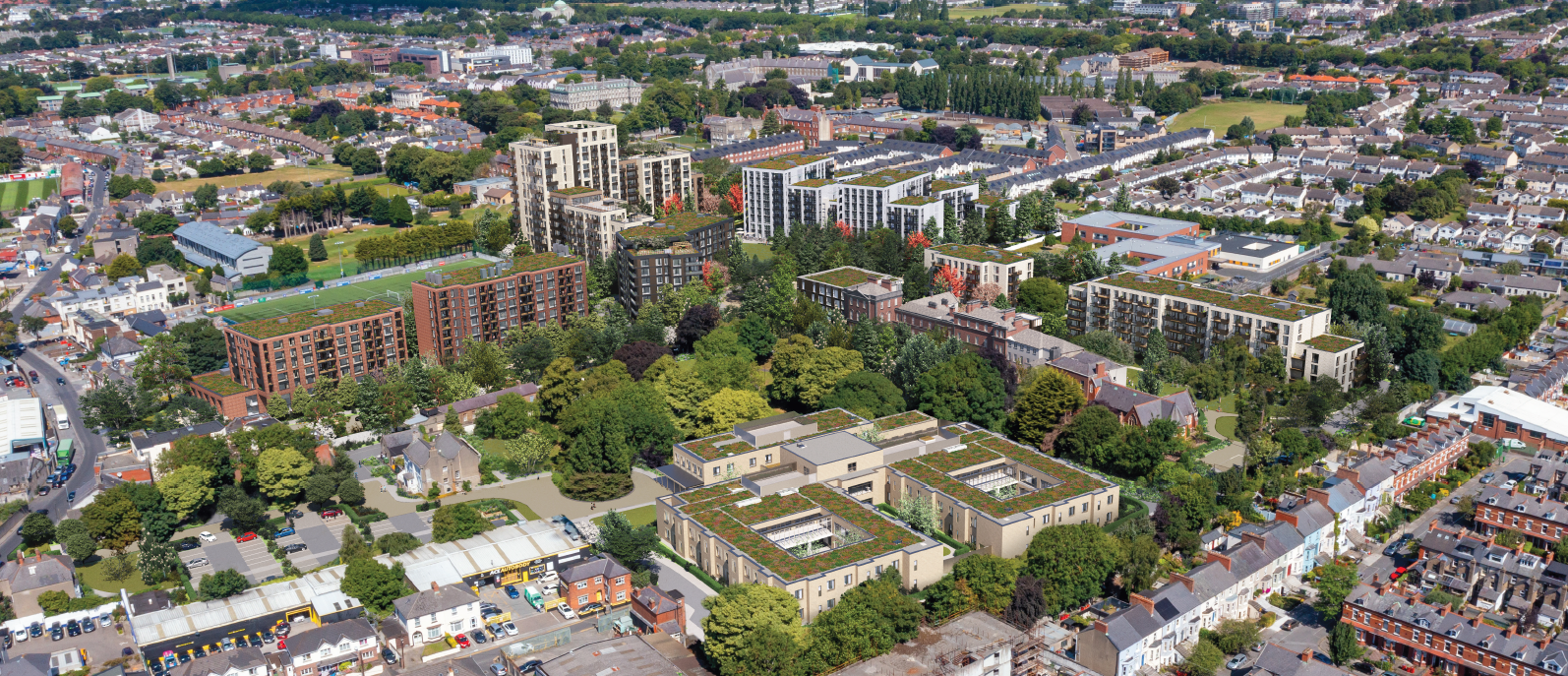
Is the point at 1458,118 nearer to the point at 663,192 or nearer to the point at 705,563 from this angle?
the point at 663,192

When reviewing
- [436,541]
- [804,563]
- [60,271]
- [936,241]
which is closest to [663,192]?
[936,241]

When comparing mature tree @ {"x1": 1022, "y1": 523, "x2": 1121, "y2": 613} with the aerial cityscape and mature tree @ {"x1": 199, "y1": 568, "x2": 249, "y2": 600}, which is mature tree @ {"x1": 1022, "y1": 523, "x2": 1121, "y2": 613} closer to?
the aerial cityscape

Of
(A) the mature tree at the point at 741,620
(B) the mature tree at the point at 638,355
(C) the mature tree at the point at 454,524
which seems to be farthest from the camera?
(B) the mature tree at the point at 638,355

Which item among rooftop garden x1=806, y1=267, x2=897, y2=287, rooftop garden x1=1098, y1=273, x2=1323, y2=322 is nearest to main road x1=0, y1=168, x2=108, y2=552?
rooftop garden x1=806, y1=267, x2=897, y2=287

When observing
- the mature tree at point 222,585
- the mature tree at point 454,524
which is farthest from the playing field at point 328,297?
the mature tree at point 222,585

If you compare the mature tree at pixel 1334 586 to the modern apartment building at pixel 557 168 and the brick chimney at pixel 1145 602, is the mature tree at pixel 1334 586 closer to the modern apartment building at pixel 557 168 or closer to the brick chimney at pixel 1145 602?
the brick chimney at pixel 1145 602

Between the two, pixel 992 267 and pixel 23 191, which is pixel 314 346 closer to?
pixel 992 267

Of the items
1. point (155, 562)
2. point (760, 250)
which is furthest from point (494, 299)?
point (760, 250)
